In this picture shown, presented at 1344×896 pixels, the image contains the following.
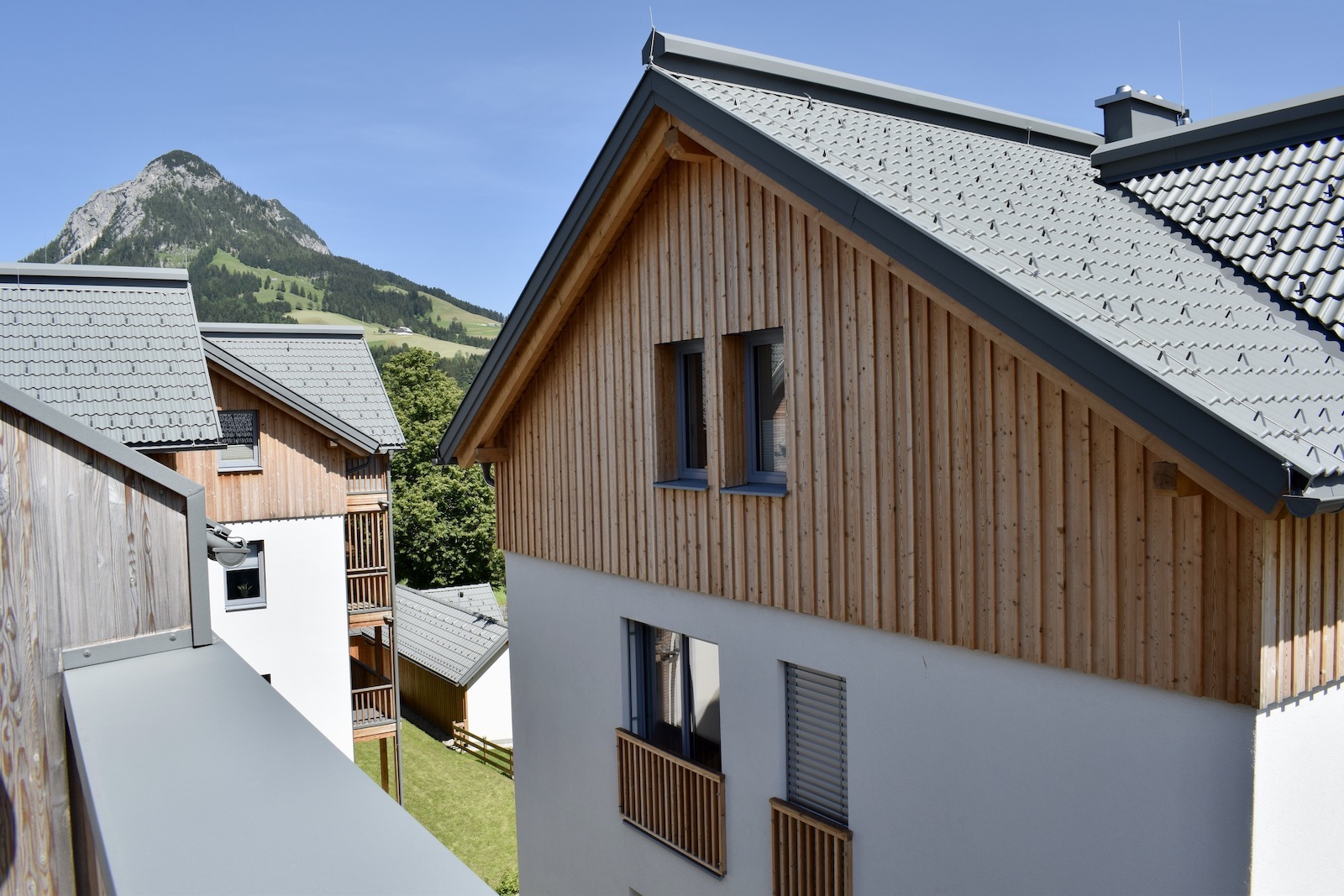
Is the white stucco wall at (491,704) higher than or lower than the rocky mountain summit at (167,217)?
lower

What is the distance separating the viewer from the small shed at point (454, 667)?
90.5 feet

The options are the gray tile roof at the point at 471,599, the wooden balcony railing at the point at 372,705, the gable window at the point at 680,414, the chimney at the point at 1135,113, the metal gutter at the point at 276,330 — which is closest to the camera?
the gable window at the point at 680,414

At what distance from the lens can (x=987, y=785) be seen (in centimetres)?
565

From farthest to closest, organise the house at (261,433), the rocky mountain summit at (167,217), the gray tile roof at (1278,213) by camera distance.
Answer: the rocky mountain summit at (167,217), the house at (261,433), the gray tile roof at (1278,213)

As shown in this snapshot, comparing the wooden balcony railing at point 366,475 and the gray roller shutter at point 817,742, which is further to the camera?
the wooden balcony railing at point 366,475

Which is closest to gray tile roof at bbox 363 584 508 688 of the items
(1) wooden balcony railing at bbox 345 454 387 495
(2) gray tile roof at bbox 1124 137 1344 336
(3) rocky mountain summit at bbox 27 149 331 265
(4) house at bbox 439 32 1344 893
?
(1) wooden balcony railing at bbox 345 454 387 495

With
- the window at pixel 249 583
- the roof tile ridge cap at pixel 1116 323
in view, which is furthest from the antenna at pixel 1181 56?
the window at pixel 249 583

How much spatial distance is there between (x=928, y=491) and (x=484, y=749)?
22.0 m

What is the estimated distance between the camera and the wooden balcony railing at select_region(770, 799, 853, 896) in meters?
6.61

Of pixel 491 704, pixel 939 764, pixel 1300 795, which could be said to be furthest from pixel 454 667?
pixel 1300 795

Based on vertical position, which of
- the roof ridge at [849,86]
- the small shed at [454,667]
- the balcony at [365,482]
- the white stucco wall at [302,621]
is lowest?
the small shed at [454,667]

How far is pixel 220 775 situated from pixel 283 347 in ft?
71.4

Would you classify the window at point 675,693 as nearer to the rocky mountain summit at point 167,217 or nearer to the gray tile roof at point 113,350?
the gray tile roof at point 113,350

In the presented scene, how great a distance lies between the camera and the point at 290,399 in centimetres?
1777
